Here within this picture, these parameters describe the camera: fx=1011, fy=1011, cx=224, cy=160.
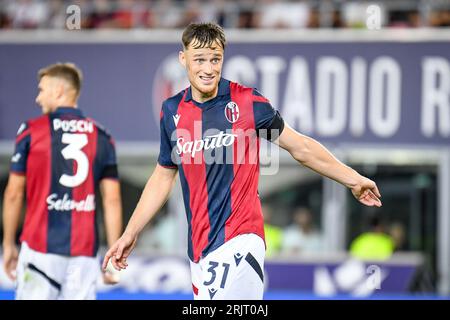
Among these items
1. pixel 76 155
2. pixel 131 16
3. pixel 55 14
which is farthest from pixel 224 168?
pixel 55 14

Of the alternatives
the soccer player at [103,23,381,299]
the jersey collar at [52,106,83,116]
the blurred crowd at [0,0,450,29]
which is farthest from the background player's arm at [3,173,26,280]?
the blurred crowd at [0,0,450,29]

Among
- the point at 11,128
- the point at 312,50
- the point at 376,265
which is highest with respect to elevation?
the point at 312,50

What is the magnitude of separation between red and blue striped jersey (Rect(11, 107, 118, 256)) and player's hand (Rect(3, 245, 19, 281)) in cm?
24

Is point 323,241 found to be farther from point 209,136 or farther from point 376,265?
point 209,136

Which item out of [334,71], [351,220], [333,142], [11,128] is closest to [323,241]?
[351,220]

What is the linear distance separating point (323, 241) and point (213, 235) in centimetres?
971

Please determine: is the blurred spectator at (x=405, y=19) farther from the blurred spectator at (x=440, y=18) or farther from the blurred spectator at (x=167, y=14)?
the blurred spectator at (x=167, y=14)

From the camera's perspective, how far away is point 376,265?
1284cm

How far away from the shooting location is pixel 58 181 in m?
6.51

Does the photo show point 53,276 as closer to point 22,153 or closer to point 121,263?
point 22,153

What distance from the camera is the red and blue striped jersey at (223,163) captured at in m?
4.97

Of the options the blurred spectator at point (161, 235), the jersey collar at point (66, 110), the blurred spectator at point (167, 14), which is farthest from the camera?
the blurred spectator at point (161, 235)

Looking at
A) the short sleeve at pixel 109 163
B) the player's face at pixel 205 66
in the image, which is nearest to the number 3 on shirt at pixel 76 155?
the short sleeve at pixel 109 163

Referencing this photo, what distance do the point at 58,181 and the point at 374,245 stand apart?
780 cm
